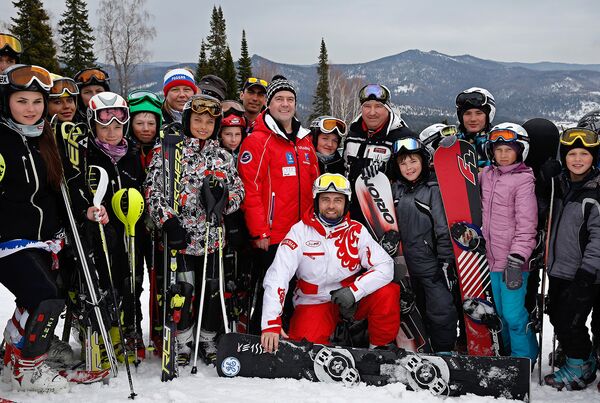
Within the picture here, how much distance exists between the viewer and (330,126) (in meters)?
4.74

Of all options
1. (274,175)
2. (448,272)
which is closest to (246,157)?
(274,175)

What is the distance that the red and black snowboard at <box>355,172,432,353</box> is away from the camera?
13.6 feet

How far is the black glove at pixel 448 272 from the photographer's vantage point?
4137 mm

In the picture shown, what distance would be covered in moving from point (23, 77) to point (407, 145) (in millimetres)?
3011

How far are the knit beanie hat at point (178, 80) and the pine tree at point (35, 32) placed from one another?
26.0 meters

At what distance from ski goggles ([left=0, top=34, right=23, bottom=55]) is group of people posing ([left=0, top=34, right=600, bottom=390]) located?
0.02m

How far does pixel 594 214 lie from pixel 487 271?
38.0 inches

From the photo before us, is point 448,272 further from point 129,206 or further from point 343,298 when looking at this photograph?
point 129,206

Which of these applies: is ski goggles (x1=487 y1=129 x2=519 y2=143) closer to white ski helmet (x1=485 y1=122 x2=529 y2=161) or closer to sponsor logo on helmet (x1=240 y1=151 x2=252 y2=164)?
white ski helmet (x1=485 y1=122 x2=529 y2=161)

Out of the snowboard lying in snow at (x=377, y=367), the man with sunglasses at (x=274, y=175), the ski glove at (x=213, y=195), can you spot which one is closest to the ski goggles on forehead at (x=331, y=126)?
the man with sunglasses at (x=274, y=175)

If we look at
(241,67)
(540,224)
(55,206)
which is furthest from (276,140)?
(241,67)

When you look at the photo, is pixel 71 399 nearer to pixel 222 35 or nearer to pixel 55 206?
pixel 55 206

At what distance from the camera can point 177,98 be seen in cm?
471

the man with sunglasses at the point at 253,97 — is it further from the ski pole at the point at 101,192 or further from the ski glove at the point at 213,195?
the ski pole at the point at 101,192
